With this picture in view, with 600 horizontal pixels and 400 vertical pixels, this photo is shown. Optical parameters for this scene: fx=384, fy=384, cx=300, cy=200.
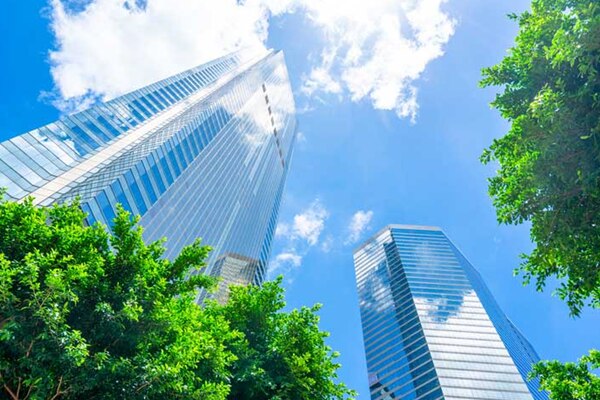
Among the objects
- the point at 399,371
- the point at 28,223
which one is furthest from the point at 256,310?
the point at 399,371

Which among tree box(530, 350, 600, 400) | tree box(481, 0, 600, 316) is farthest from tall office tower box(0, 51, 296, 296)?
tree box(530, 350, 600, 400)

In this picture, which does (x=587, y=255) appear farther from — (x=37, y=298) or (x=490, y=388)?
(x=490, y=388)

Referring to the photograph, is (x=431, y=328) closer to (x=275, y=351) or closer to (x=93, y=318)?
(x=275, y=351)

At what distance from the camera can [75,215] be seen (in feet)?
29.8

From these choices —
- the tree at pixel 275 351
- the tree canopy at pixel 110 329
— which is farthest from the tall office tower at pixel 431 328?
the tree canopy at pixel 110 329

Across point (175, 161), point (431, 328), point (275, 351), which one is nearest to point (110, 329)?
point (275, 351)

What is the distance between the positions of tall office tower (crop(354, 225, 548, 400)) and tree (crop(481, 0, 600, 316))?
3463 inches

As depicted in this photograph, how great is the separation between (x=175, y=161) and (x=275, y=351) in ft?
131

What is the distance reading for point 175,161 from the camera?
46719mm

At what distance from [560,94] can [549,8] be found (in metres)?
3.13

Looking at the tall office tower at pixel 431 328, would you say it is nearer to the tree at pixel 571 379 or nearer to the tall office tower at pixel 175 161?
the tall office tower at pixel 175 161

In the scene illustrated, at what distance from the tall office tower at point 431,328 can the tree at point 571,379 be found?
8536 cm

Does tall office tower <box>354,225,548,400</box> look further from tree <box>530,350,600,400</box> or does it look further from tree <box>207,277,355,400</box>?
tree <box>207,277,355,400</box>

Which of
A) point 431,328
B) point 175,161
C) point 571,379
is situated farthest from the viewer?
point 431,328
